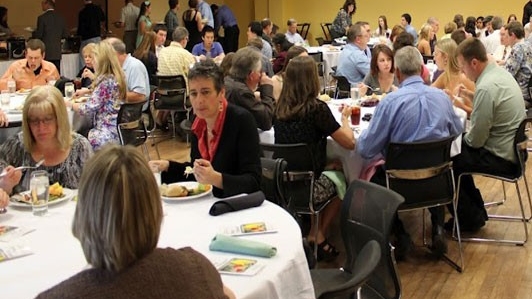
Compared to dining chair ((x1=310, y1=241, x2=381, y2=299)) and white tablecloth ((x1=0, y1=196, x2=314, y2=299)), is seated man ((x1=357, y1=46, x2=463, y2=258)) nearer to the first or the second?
dining chair ((x1=310, y1=241, x2=381, y2=299))

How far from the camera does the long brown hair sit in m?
4.06

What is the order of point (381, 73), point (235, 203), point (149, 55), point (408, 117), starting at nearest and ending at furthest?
1. point (235, 203)
2. point (408, 117)
3. point (381, 73)
4. point (149, 55)

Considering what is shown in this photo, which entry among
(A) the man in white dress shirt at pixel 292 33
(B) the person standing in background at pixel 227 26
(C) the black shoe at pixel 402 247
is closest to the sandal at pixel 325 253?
(C) the black shoe at pixel 402 247

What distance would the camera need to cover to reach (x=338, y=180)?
4176mm

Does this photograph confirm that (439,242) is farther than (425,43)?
No

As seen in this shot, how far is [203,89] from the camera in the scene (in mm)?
3090

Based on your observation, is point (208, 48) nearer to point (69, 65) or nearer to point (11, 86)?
point (69, 65)

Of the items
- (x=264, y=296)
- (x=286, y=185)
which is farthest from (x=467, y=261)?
(x=264, y=296)

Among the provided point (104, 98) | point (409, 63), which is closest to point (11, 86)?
point (104, 98)

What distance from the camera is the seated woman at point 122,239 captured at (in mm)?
1413

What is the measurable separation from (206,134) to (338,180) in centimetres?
124

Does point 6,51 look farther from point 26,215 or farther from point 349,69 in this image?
point 26,215

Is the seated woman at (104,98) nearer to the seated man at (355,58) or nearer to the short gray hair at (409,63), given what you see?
the short gray hair at (409,63)

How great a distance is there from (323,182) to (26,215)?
6.71ft
